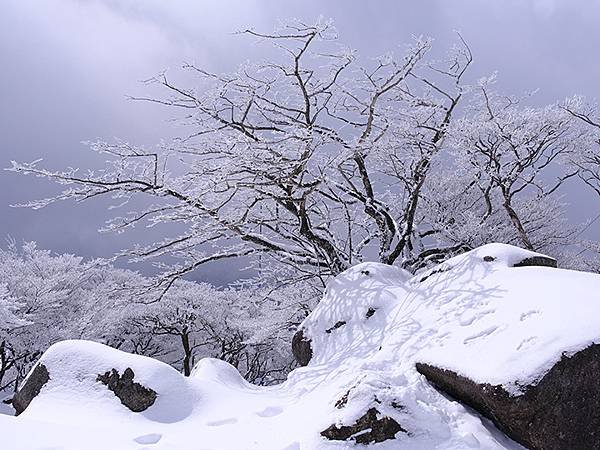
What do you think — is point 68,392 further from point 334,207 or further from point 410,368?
point 334,207

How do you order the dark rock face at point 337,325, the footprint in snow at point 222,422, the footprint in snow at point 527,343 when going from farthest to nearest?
the dark rock face at point 337,325 → the footprint in snow at point 222,422 → the footprint in snow at point 527,343

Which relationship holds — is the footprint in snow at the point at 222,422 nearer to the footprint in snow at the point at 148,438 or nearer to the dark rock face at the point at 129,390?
the footprint in snow at the point at 148,438

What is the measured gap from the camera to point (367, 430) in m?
3.10

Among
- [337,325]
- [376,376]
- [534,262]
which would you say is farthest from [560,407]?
[337,325]

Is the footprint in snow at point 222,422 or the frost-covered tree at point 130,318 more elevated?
the frost-covered tree at point 130,318

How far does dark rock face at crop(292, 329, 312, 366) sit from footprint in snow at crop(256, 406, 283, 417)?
181 centimetres

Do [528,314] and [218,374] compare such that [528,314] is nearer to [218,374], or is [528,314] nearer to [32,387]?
[218,374]

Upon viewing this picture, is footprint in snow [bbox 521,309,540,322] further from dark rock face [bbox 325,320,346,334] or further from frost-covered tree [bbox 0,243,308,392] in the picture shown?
frost-covered tree [bbox 0,243,308,392]

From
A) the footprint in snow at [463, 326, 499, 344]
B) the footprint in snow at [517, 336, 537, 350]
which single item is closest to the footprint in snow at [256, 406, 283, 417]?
the footprint in snow at [463, 326, 499, 344]

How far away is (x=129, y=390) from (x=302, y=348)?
9.55ft

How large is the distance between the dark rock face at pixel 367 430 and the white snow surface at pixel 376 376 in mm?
50

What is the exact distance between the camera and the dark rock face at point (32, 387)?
4406 millimetres

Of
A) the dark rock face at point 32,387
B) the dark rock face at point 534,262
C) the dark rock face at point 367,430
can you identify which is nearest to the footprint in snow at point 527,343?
the dark rock face at point 367,430

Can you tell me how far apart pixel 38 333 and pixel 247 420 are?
18.9m
